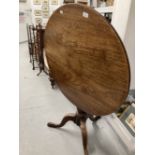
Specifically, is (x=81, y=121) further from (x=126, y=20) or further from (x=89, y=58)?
(x=126, y=20)

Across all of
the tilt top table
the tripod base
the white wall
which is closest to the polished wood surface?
the tilt top table

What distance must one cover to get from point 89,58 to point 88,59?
0.04 feet

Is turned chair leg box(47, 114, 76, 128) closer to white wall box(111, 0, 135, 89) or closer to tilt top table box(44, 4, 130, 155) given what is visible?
tilt top table box(44, 4, 130, 155)

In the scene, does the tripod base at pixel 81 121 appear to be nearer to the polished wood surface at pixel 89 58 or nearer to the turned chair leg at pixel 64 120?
the turned chair leg at pixel 64 120

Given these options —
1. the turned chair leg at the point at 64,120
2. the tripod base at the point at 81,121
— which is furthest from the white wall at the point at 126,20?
the turned chair leg at the point at 64,120

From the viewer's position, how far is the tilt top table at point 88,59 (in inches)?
42.1

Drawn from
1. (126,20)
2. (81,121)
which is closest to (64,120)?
(81,121)

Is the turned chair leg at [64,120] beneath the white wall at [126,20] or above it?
beneath

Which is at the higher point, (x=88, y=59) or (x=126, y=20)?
(x=126, y=20)

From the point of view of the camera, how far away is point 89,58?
4.01ft

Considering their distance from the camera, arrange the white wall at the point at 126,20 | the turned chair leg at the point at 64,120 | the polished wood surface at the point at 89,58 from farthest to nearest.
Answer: the turned chair leg at the point at 64,120 < the white wall at the point at 126,20 < the polished wood surface at the point at 89,58
